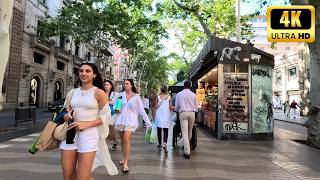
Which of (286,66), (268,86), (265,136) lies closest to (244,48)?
(268,86)

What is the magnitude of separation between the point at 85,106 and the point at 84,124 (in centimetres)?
21

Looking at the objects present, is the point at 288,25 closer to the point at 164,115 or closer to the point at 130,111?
the point at 130,111

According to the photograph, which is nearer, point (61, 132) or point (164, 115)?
point (61, 132)

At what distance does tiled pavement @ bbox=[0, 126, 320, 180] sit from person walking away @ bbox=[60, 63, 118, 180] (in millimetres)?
2531

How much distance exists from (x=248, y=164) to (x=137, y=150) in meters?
3.08

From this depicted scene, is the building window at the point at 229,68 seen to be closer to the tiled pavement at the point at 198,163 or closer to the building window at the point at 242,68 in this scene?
the building window at the point at 242,68

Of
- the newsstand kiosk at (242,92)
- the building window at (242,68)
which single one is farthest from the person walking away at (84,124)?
the building window at (242,68)

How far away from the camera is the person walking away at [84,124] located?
13.1ft

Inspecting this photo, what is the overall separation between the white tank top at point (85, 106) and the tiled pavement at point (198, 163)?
8.76 ft

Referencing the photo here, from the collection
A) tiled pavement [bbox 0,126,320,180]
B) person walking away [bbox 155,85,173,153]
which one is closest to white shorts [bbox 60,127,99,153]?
tiled pavement [bbox 0,126,320,180]

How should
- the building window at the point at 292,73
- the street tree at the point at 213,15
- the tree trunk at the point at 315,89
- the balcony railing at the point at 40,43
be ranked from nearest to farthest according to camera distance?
the tree trunk at the point at 315,89 < the street tree at the point at 213,15 < the balcony railing at the point at 40,43 < the building window at the point at 292,73

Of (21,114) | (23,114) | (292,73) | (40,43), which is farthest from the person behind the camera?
(292,73)

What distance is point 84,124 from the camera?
4.02 m

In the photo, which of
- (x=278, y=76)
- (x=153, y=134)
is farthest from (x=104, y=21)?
(x=278, y=76)
